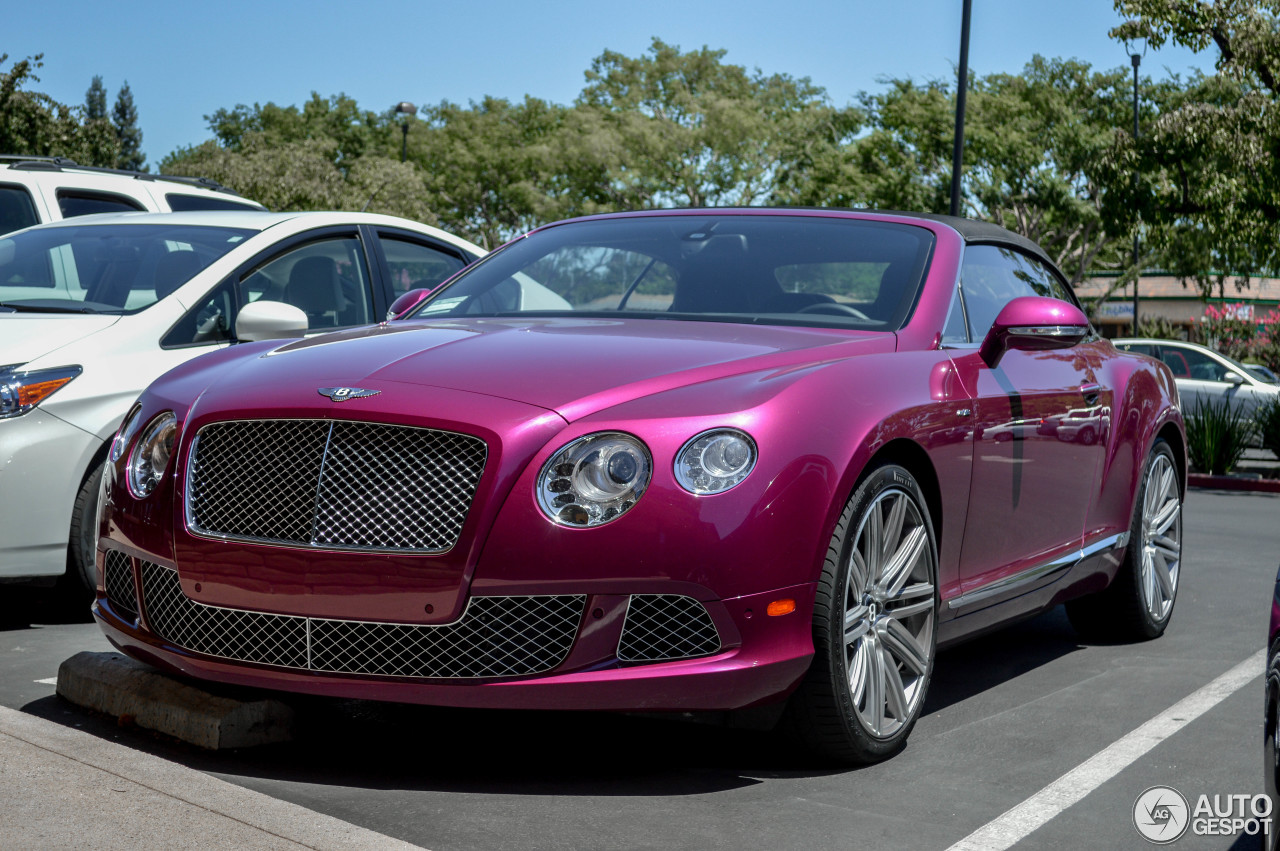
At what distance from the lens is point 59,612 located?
19.3ft

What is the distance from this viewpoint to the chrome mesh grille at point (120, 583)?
3.97m

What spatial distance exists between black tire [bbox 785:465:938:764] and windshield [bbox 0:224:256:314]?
3567mm

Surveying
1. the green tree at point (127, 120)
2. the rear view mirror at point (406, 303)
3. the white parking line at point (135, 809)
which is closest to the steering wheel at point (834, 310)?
the rear view mirror at point (406, 303)

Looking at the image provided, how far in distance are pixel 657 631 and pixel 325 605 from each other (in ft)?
2.61

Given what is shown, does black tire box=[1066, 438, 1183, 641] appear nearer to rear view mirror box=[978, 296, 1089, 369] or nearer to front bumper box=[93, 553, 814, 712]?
rear view mirror box=[978, 296, 1089, 369]

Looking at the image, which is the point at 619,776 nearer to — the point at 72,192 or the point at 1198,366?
the point at 72,192

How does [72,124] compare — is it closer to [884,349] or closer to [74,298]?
[74,298]

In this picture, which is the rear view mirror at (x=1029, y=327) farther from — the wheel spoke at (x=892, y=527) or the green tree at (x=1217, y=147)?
the green tree at (x=1217, y=147)

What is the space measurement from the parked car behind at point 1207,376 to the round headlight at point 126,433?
1799 centimetres

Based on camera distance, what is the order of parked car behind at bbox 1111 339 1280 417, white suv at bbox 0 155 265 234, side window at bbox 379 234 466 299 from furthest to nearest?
parked car behind at bbox 1111 339 1280 417
white suv at bbox 0 155 265 234
side window at bbox 379 234 466 299

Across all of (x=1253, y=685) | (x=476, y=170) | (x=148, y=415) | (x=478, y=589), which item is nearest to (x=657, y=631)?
(x=478, y=589)

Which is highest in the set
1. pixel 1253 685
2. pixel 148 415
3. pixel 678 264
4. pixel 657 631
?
pixel 678 264

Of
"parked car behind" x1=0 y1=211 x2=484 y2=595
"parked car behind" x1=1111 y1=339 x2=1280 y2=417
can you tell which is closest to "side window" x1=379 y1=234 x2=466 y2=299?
"parked car behind" x1=0 y1=211 x2=484 y2=595

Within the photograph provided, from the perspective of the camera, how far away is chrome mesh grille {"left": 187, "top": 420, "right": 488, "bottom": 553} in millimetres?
3418
